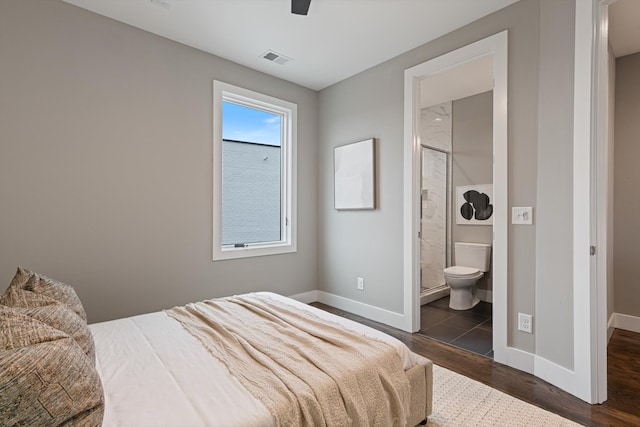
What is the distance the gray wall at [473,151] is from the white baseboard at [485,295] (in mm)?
43

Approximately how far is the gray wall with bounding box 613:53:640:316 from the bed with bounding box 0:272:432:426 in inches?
112

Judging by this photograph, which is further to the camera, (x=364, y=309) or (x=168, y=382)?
(x=364, y=309)

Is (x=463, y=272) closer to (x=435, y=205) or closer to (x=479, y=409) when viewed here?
(x=435, y=205)

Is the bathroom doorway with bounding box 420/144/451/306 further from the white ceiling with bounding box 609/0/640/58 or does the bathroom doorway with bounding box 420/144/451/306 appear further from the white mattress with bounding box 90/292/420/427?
the white mattress with bounding box 90/292/420/427

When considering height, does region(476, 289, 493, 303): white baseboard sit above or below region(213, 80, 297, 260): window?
below

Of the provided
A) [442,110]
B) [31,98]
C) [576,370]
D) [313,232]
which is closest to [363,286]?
[313,232]

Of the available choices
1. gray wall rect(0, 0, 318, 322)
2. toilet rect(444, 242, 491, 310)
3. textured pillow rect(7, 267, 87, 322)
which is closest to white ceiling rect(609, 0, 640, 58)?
toilet rect(444, 242, 491, 310)

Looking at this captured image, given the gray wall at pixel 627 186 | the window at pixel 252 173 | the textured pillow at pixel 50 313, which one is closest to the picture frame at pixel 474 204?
the gray wall at pixel 627 186

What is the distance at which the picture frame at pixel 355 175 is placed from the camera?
11.2 feet

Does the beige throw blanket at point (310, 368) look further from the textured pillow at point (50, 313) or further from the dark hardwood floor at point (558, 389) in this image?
the dark hardwood floor at point (558, 389)

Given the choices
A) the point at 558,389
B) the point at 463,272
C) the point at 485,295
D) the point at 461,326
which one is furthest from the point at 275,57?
the point at 485,295

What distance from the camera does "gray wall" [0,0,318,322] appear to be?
2197mm

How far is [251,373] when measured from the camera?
1.29 meters

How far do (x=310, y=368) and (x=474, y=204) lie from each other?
3.62 metres
